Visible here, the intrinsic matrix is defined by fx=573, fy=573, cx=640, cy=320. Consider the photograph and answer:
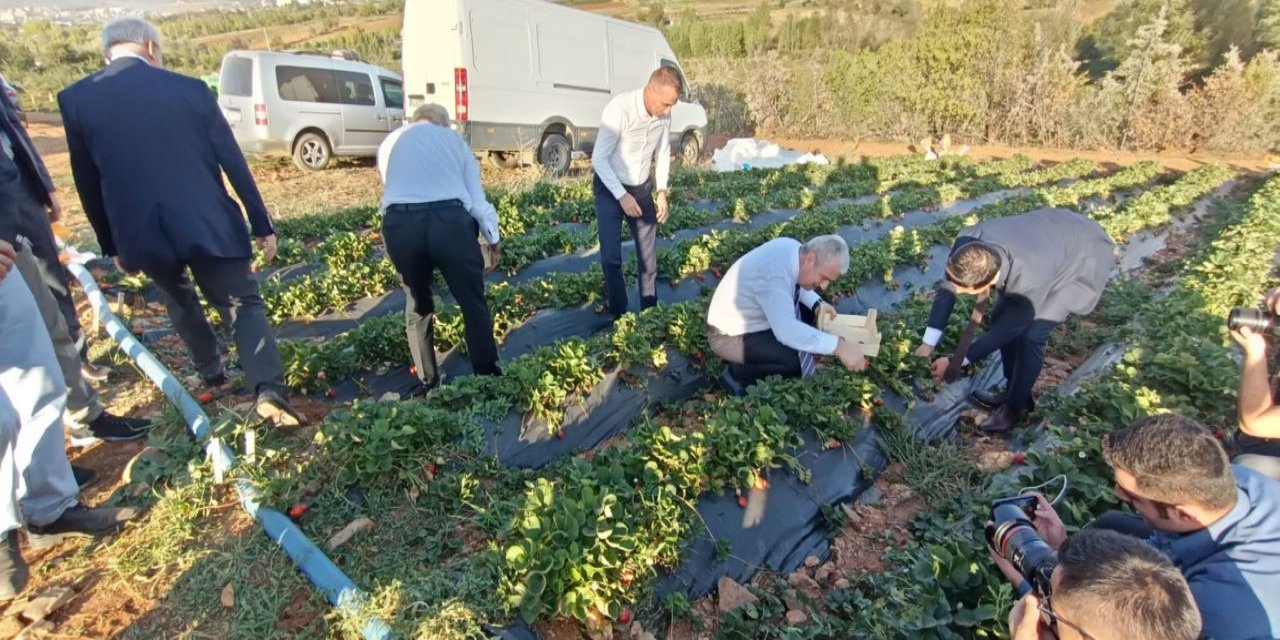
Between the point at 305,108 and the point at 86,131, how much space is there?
10.6 meters

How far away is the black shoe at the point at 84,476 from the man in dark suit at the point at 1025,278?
5.23 m

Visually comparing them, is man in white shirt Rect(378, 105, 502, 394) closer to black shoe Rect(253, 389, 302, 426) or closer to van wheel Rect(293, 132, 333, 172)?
black shoe Rect(253, 389, 302, 426)

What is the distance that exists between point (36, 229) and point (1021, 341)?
6.66 meters

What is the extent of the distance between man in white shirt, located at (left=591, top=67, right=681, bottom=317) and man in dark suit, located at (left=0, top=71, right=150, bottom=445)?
3610 millimetres

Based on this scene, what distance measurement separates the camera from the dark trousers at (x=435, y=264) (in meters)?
3.59

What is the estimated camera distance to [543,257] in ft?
23.0

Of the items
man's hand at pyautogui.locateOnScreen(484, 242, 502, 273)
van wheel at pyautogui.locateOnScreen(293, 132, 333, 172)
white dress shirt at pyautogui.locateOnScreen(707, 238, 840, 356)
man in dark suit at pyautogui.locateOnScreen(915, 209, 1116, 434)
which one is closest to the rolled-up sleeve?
white dress shirt at pyautogui.locateOnScreen(707, 238, 840, 356)

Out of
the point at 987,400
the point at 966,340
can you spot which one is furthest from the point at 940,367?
the point at 987,400

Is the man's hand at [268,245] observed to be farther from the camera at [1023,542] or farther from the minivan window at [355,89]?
the minivan window at [355,89]

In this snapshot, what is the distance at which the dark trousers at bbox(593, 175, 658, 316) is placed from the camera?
527cm

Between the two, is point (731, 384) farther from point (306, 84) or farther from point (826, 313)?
point (306, 84)

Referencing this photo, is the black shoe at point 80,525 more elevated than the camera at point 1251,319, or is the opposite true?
the camera at point 1251,319

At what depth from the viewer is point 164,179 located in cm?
320

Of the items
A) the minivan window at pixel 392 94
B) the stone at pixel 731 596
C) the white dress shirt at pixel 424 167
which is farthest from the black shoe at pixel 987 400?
the minivan window at pixel 392 94
